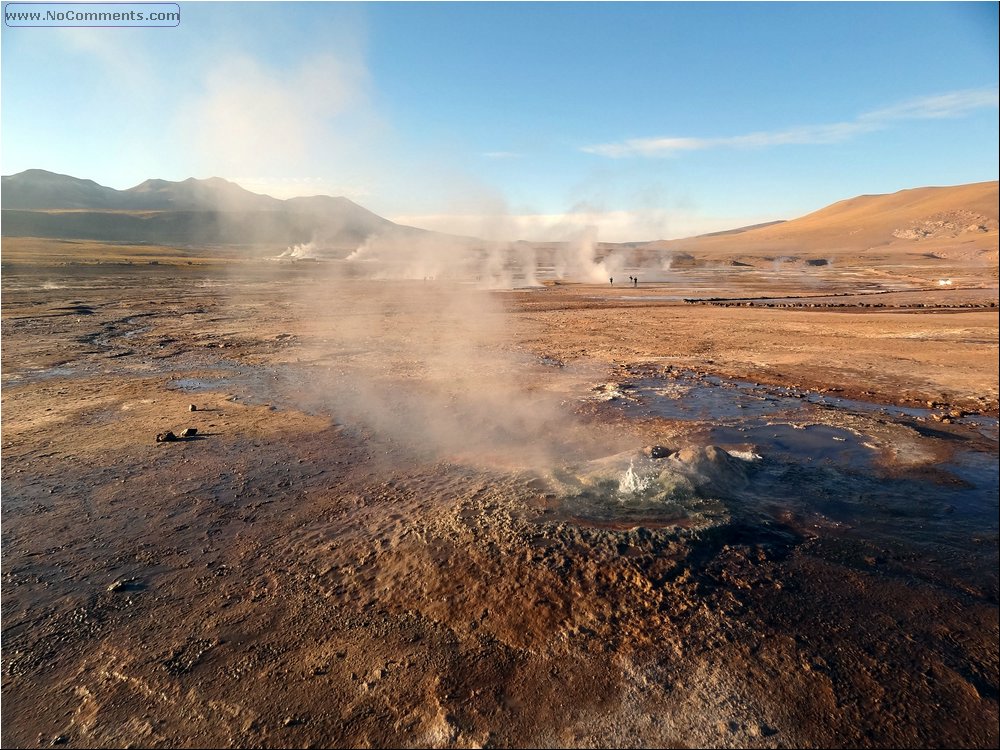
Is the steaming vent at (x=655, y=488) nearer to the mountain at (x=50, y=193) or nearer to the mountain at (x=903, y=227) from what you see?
the mountain at (x=903, y=227)

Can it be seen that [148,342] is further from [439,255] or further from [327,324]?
[439,255]

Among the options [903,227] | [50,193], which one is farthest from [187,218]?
[903,227]

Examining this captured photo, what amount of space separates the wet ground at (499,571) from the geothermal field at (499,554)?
0.03 metres

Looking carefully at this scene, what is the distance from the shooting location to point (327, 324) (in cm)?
1920

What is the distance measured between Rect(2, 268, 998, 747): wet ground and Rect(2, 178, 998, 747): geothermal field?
0.08 ft

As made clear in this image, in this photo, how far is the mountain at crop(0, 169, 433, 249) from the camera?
83.6 m

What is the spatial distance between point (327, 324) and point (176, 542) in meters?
15.1

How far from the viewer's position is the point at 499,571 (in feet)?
14.4

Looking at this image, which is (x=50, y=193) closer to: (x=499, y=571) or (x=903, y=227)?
(x=499, y=571)

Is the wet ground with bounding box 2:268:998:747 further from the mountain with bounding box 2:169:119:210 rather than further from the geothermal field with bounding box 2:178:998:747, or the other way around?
the mountain with bounding box 2:169:119:210

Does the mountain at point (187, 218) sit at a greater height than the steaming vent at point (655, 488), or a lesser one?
greater

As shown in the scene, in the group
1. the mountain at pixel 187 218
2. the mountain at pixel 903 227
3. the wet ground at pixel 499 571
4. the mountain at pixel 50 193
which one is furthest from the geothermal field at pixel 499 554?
the mountain at pixel 50 193

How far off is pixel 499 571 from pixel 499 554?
0.81 ft

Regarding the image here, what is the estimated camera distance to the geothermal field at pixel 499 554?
3086mm
